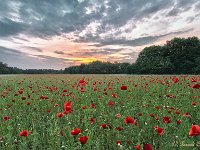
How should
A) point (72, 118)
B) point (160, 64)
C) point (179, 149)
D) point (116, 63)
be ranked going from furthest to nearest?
point (116, 63)
point (160, 64)
point (72, 118)
point (179, 149)

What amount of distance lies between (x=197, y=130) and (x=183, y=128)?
3.22m

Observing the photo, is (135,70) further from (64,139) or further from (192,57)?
(64,139)

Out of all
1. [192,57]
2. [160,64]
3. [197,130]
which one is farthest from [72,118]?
[192,57]

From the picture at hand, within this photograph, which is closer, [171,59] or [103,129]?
[103,129]

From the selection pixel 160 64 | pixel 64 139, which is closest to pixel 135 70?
pixel 160 64

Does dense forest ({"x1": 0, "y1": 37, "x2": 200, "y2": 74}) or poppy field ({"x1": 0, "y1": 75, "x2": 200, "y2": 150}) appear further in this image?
dense forest ({"x1": 0, "y1": 37, "x2": 200, "y2": 74})

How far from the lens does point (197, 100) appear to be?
30.7 ft

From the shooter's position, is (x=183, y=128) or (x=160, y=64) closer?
(x=183, y=128)

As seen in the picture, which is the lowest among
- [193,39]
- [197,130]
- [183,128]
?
[183,128]

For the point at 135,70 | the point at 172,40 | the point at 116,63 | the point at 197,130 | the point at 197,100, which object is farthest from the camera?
the point at 116,63

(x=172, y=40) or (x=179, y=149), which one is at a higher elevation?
(x=172, y=40)

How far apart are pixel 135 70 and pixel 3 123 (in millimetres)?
58398

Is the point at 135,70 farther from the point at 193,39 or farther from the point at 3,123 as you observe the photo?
the point at 3,123

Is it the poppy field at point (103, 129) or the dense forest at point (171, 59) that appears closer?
the poppy field at point (103, 129)
